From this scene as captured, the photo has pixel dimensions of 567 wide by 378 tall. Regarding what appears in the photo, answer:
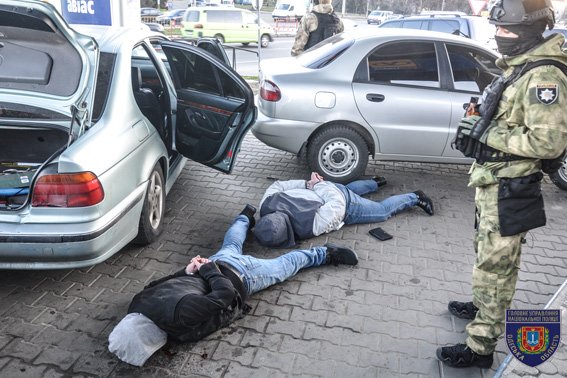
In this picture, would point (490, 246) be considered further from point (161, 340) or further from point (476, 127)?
point (161, 340)

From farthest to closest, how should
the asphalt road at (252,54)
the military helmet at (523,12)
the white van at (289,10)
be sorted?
the white van at (289,10), the asphalt road at (252,54), the military helmet at (523,12)

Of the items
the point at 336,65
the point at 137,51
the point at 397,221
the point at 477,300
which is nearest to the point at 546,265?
the point at 397,221

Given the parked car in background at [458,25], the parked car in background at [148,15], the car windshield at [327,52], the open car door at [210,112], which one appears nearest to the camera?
the open car door at [210,112]

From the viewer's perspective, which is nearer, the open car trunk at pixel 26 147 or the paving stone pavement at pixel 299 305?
the paving stone pavement at pixel 299 305

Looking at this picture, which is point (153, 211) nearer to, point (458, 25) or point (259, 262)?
point (259, 262)

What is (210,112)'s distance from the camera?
4.43m

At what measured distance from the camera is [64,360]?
290 centimetres

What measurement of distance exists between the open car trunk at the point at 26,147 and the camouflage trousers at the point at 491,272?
2.90 m

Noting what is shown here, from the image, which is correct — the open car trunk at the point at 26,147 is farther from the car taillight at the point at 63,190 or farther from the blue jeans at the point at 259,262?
the blue jeans at the point at 259,262

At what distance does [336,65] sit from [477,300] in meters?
3.30

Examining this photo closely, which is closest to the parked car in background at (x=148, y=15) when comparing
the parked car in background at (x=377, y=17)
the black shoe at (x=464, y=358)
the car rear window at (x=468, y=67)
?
the parked car in background at (x=377, y=17)

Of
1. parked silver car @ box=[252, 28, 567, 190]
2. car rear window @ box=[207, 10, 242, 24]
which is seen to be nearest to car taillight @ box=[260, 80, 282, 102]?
parked silver car @ box=[252, 28, 567, 190]

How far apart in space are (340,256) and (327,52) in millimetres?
2690

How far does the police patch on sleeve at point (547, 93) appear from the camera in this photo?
2.44 metres
